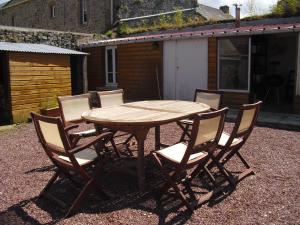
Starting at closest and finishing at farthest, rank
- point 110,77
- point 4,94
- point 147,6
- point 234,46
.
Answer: point 4,94 → point 234,46 → point 110,77 → point 147,6

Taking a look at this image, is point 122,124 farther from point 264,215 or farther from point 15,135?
point 15,135

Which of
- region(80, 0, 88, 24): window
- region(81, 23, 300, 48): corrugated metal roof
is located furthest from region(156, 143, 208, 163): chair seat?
region(80, 0, 88, 24): window

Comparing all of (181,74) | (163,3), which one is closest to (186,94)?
(181,74)

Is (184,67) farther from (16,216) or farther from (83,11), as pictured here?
(83,11)

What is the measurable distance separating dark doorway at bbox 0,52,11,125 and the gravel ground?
3.53 meters

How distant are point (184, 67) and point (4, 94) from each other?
571 centimetres

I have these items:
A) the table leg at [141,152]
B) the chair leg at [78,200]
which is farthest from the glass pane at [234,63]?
the chair leg at [78,200]

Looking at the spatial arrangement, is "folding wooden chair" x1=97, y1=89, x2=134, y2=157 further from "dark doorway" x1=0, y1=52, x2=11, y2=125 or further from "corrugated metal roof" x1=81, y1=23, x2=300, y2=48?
"corrugated metal roof" x1=81, y1=23, x2=300, y2=48

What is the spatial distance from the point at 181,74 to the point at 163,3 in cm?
1090

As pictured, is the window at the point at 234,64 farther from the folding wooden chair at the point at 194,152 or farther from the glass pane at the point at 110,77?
the folding wooden chair at the point at 194,152

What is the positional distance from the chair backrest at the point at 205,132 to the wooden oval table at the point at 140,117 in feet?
1.86

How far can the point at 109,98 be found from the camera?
19.4 feet

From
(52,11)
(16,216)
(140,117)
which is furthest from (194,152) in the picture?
(52,11)

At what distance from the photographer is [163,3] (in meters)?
20.9
